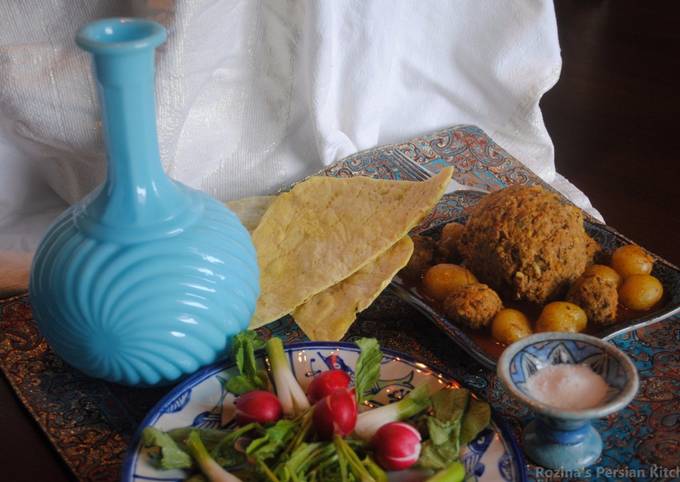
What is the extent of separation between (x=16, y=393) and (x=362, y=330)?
0.36m

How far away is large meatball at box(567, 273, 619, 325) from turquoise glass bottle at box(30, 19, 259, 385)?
0.35 metres

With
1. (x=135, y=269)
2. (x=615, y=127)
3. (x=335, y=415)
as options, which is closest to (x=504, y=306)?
(x=335, y=415)

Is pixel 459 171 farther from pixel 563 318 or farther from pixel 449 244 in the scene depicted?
pixel 563 318

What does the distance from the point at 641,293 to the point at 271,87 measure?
575mm

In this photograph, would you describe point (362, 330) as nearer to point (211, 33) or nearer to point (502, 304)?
point (502, 304)

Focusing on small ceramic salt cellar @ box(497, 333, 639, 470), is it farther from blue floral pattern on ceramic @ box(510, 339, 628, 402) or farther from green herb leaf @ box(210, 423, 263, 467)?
green herb leaf @ box(210, 423, 263, 467)

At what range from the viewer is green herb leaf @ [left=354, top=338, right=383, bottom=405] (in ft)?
2.54

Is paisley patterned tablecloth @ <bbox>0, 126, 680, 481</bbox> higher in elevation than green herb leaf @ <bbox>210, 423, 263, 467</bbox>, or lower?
lower

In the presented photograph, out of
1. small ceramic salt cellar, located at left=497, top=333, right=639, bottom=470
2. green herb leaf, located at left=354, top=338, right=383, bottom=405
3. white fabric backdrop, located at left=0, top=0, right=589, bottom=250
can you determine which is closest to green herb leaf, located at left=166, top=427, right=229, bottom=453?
green herb leaf, located at left=354, top=338, right=383, bottom=405

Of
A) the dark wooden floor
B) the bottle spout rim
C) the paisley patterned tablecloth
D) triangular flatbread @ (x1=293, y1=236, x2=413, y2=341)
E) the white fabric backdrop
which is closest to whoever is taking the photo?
the bottle spout rim

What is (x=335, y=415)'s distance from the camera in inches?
27.4

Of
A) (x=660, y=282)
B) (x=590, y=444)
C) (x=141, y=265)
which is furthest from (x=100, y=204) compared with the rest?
(x=660, y=282)

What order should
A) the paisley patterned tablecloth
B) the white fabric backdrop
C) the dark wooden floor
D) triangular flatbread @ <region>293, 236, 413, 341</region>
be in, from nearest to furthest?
the paisley patterned tablecloth → triangular flatbread @ <region>293, 236, 413, 341</region> → the white fabric backdrop → the dark wooden floor

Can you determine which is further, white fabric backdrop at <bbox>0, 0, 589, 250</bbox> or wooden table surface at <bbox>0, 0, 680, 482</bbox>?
white fabric backdrop at <bbox>0, 0, 589, 250</bbox>
